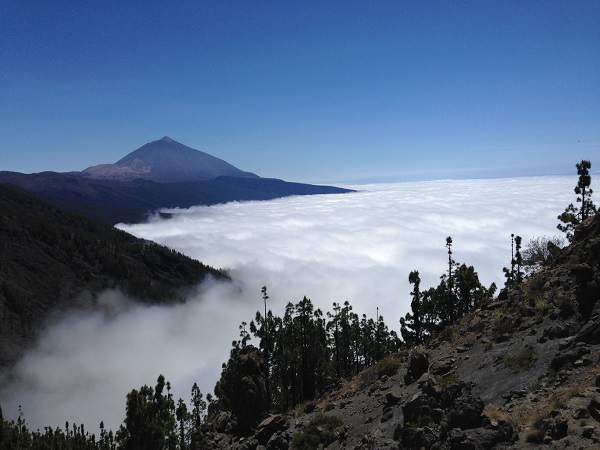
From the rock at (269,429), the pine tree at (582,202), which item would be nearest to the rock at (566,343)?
the rock at (269,429)

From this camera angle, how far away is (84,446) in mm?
108938

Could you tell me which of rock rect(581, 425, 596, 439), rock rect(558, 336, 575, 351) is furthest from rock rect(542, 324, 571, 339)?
rock rect(581, 425, 596, 439)

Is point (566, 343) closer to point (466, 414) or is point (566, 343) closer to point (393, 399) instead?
point (466, 414)

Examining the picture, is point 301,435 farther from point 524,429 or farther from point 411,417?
point 524,429

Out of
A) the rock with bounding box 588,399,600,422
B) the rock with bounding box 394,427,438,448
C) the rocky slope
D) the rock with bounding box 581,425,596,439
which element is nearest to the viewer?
the rock with bounding box 581,425,596,439

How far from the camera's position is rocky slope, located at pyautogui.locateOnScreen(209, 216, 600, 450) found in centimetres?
1412

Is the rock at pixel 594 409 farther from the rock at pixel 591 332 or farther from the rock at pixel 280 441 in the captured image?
the rock at pixel 280 441

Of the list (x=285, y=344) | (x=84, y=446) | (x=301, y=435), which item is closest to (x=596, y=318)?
A: (x=301, y=435)

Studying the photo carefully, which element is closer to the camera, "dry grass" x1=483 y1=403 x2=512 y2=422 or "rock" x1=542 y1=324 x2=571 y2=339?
"dry grass" x1=483 y1=403 x2=512 y2=422

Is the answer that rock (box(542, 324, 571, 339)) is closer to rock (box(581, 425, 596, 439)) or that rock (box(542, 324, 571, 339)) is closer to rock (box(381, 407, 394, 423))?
rock (box(381, 407, 394, 423))

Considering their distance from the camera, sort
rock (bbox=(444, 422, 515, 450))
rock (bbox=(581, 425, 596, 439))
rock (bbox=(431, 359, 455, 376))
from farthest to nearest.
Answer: rock (bbox=(431, 359, 455, 376))
rock (bbox=(444, 422, 515, 450))
rock (bbox=(581, 425, 596, 439))

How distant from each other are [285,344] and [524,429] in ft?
175

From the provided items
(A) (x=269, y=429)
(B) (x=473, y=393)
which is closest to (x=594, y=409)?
(B) (x=473, y=393)

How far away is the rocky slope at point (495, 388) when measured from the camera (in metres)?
14.1
